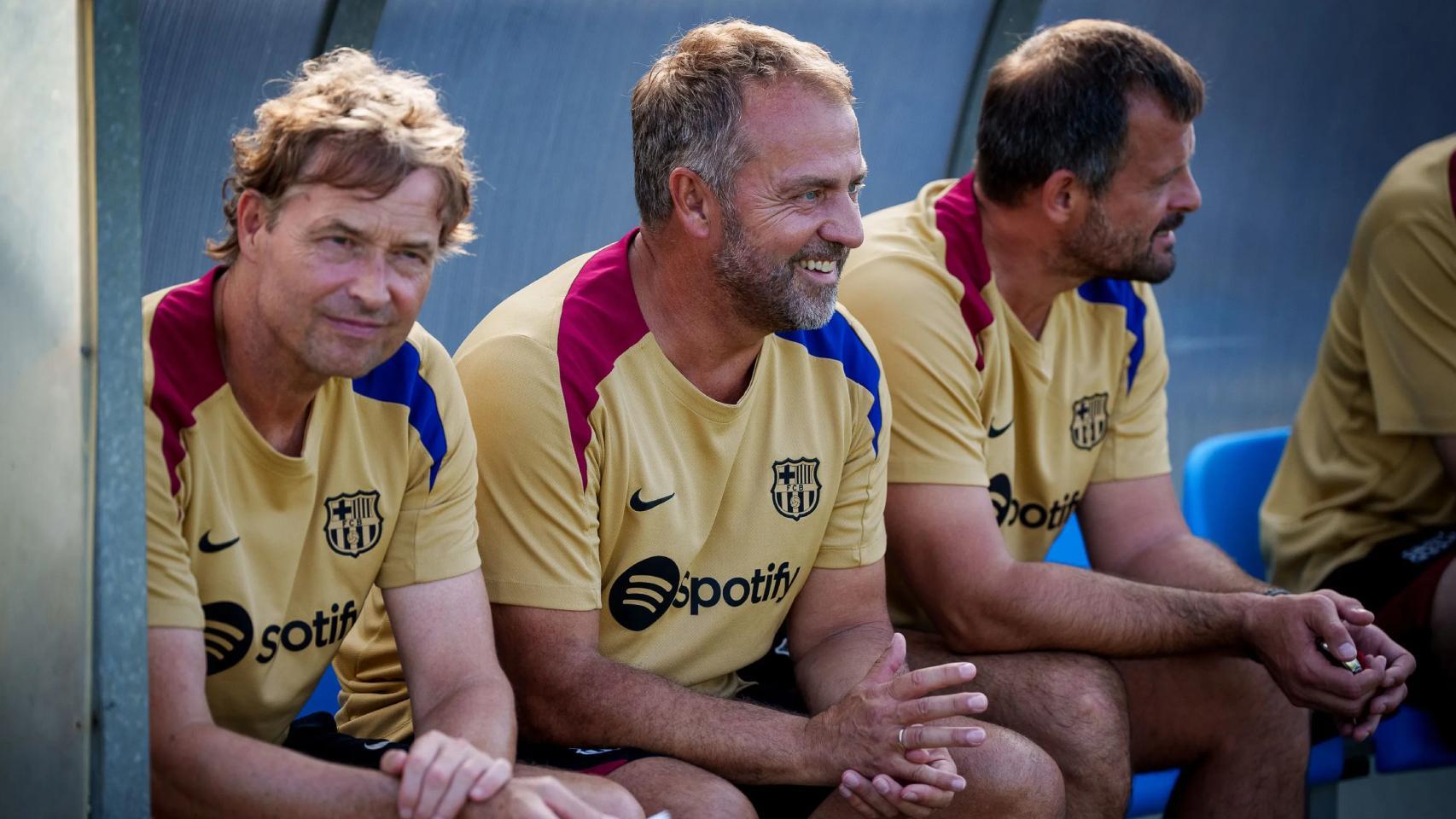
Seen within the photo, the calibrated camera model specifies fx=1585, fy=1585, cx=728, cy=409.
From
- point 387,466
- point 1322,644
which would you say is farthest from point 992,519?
point 387,466

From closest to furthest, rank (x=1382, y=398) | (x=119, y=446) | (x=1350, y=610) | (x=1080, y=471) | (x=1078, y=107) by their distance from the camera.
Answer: (x=119, y=446)
(x=1350, y=610)
(x=1078, y=107)
(x=1080, y=471)
(x=1382, y=398)

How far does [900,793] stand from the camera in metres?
2.45

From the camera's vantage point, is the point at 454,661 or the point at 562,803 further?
the point at 454,661

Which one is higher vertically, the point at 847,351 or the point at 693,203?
the point at 693,203

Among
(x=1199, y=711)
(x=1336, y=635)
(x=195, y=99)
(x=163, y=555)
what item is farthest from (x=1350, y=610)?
(x=195, y=99)

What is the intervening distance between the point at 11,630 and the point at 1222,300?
4.32 metres

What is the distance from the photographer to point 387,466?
247cm

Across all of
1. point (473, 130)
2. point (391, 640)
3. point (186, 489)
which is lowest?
point (391, 640)

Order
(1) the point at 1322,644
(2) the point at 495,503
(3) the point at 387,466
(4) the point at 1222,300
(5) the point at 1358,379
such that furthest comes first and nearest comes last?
(4) the point at 1222,300, (5) the point at 1358,379, (1) the point at 1322,644, (2) the point at 495,503, (3) the point at 387,466

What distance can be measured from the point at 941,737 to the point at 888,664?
168mm

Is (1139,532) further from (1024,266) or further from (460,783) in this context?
(460,783)

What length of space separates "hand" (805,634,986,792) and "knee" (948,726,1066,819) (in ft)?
0.27

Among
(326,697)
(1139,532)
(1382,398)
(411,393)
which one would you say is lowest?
(326,697)

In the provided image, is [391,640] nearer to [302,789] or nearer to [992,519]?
[302,789]
